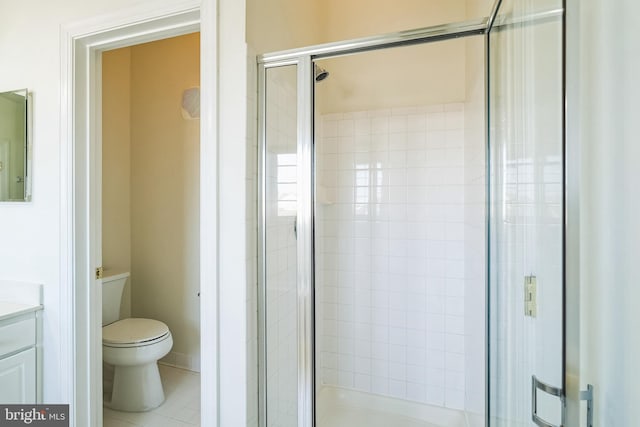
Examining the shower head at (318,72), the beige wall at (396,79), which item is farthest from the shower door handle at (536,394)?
the beige wall at (396,79)

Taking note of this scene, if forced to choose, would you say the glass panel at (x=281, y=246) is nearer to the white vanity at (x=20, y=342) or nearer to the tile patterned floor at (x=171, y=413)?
the tile patterned floor at (x=171, y=413)

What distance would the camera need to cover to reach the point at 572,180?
0.48 meters

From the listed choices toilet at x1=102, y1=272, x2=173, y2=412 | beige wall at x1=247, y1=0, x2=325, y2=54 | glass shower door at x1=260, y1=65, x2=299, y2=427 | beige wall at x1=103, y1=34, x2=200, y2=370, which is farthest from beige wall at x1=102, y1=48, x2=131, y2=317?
glass shower door at x1=260, y1=65, x2=299, y2=427

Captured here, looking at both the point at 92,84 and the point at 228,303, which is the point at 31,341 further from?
the point at 92,84

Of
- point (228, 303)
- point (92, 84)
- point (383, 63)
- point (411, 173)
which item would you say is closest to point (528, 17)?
point (228, 303)

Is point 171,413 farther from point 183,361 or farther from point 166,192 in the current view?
point 166,192

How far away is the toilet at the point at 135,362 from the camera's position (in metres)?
1.95

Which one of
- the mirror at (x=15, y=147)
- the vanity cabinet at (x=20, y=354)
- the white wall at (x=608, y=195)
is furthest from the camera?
the mirror at (x=15, y=147)

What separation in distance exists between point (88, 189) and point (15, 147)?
0.46 metres

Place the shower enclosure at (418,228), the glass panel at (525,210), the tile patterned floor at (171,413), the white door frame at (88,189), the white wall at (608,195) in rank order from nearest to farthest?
the white wall at (608,195), the glass panel at (525,210), the shower enclosure at (418,228), the white door frame at (88,189), the tile patterned floor at (171,413)

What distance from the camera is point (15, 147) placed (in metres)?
1.59

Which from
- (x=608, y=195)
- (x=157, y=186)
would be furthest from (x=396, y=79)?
(x=157, y=186)

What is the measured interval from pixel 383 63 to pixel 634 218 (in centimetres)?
207

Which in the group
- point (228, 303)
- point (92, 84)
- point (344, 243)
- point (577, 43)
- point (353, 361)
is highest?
point (92, 84)
